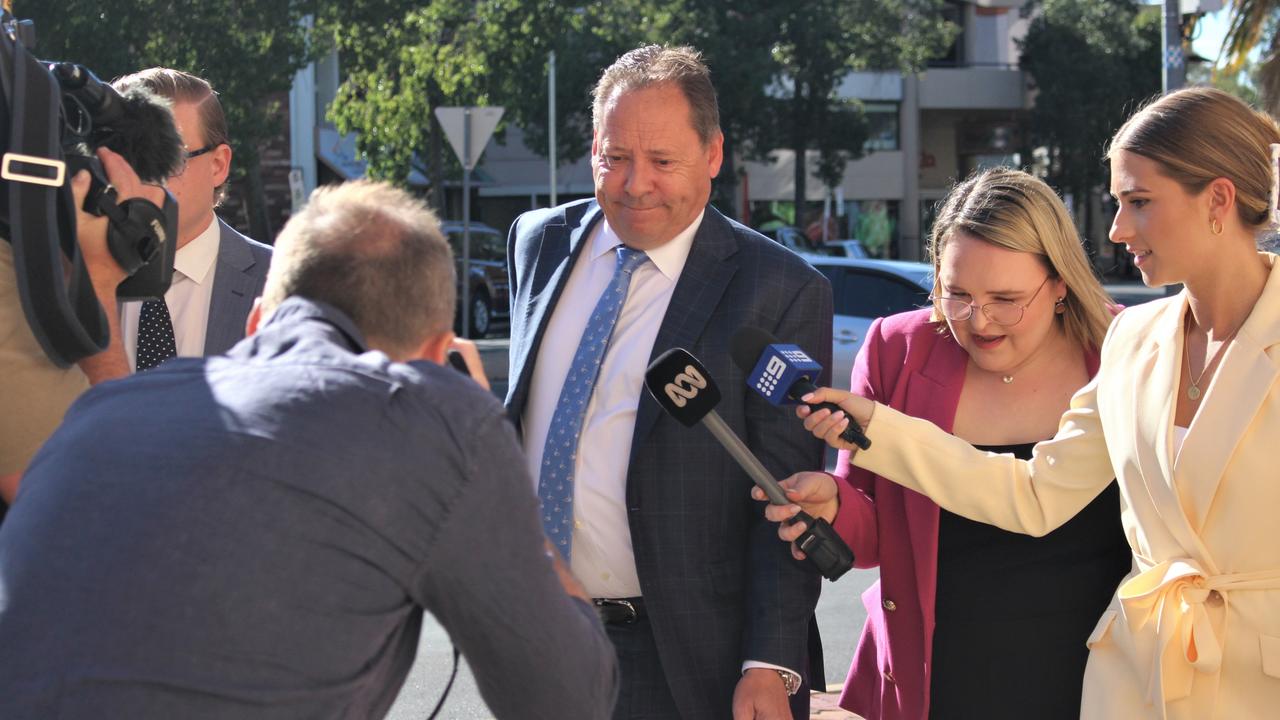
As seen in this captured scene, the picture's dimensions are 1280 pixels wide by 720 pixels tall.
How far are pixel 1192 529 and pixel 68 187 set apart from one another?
206 centimetres

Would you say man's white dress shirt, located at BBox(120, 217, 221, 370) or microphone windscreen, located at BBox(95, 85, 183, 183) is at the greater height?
microphone windscreen, located at BBox(95, 85, 183, 183)

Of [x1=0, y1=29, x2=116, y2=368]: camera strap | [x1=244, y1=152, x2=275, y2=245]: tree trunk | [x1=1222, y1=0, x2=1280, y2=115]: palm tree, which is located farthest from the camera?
[x1=244, y1=152, x2=275, y2=245]: tree trunk

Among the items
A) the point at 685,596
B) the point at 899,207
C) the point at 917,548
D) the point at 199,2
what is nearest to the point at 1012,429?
the point at 917,548

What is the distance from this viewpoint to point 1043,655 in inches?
127

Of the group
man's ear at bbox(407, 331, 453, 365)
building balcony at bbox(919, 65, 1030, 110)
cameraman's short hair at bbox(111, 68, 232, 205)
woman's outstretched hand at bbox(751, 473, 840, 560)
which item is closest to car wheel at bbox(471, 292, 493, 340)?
cameraman's short hair at bbox(111, 68, 232, 205)

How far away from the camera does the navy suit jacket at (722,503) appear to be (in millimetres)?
3182

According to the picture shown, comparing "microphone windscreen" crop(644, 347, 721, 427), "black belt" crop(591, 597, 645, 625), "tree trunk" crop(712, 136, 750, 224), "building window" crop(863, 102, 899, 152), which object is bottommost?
"black belt" crop(591, 597, 645, 625)

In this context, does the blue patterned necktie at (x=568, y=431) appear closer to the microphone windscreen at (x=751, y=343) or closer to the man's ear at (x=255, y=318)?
the microphone windscreen at (x=751, y=343)

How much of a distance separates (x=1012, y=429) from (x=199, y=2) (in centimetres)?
1848

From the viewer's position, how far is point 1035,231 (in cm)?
332

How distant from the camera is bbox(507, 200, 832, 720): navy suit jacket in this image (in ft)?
10.4

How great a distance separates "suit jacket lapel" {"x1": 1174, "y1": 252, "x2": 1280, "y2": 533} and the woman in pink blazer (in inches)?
22.1

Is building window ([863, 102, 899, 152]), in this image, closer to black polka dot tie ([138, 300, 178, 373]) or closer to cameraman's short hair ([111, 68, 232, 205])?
cameraman's short hair ([111, 68, 232, 205])

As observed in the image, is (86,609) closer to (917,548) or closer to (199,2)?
(917,548)
